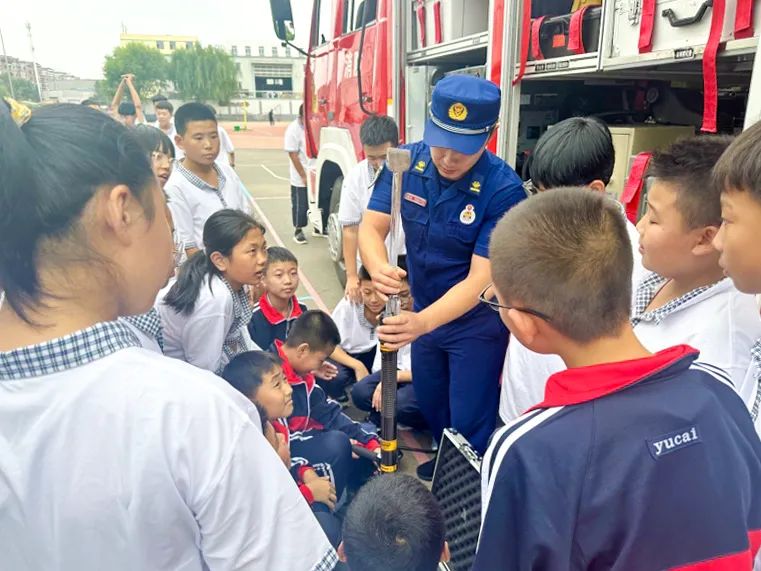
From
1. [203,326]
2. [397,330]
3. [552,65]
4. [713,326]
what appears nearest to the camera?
[713,326]

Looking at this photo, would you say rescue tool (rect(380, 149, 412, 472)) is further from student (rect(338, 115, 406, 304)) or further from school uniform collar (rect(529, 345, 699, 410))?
student (rect(338, 115, 406, 304))

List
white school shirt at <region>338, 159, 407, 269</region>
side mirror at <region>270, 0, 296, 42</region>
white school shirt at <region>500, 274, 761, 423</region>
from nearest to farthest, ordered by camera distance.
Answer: white school shirt at <region>500, 274, 761, 423</region>, white school shirt at <region>338, 159, 407, 269</region>, side mirror at <region>270, 0, 296, 42</region>

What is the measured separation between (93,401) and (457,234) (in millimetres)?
1545

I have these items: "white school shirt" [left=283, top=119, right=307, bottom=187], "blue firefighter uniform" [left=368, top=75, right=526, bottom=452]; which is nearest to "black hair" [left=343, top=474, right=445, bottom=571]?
"blue firefighter uniform" [left=368, top=75, right=526, bottom=452]

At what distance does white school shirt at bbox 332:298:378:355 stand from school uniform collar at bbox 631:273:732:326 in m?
1.81

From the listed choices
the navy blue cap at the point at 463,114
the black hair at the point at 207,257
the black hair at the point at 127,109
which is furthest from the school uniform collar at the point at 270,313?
the black hair at the point at 127,109

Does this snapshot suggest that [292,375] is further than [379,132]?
No

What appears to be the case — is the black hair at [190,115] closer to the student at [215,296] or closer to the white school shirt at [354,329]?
the student at [215,296]

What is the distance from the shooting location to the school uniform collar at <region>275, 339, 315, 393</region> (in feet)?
7.85

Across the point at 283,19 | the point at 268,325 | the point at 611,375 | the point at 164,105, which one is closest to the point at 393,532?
the point at 611,375

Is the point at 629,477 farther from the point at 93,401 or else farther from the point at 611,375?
the point at 93,401

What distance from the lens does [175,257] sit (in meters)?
2.00

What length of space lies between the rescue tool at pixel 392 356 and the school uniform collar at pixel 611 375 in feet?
3.15

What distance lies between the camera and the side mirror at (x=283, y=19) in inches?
154
